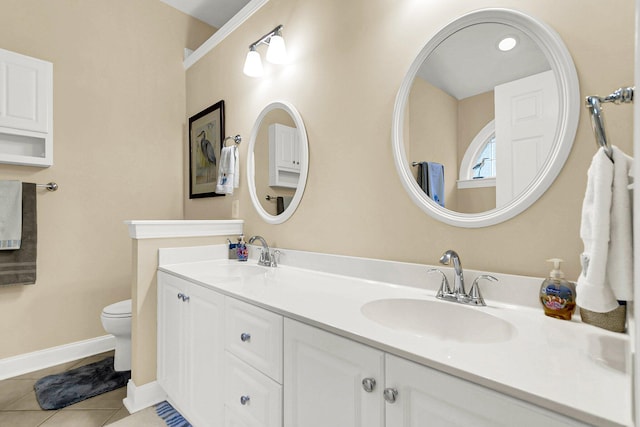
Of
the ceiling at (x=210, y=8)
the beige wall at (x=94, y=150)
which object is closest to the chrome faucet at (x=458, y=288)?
the beige wall at (x=94, y=150)

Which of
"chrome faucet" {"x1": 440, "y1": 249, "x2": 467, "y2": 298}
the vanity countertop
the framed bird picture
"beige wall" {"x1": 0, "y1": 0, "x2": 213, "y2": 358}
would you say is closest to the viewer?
the vanity countertop

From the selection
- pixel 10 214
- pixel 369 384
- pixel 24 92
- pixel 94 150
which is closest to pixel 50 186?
pixel 10 214

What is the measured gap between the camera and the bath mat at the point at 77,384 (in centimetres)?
179

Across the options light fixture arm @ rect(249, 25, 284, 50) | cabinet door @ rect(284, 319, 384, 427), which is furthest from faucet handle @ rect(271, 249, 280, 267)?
light fixture arm @ rect(249, 25, 284, 50)

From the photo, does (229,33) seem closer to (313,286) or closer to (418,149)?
(418,149)

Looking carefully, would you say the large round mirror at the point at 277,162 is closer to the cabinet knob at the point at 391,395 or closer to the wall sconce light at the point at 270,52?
the wall sconce light at the point at 270,52

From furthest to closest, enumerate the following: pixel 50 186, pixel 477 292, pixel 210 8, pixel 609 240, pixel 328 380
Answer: pixel 210 8, pixel 50 186, pixel 477 292, pixel 328 380, pixel 609 240

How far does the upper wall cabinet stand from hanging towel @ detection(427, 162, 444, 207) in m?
2.53

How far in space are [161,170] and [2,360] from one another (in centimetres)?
171

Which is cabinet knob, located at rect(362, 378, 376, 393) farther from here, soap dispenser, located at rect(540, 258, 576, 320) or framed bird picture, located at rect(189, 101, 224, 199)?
framed bird picture, located at rect(189, 101, 224, 199)

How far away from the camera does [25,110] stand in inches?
80.9

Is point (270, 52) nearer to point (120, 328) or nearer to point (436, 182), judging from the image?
point (436, 182)

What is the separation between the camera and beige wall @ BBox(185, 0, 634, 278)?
0.91 m

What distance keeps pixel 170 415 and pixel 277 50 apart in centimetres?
217
